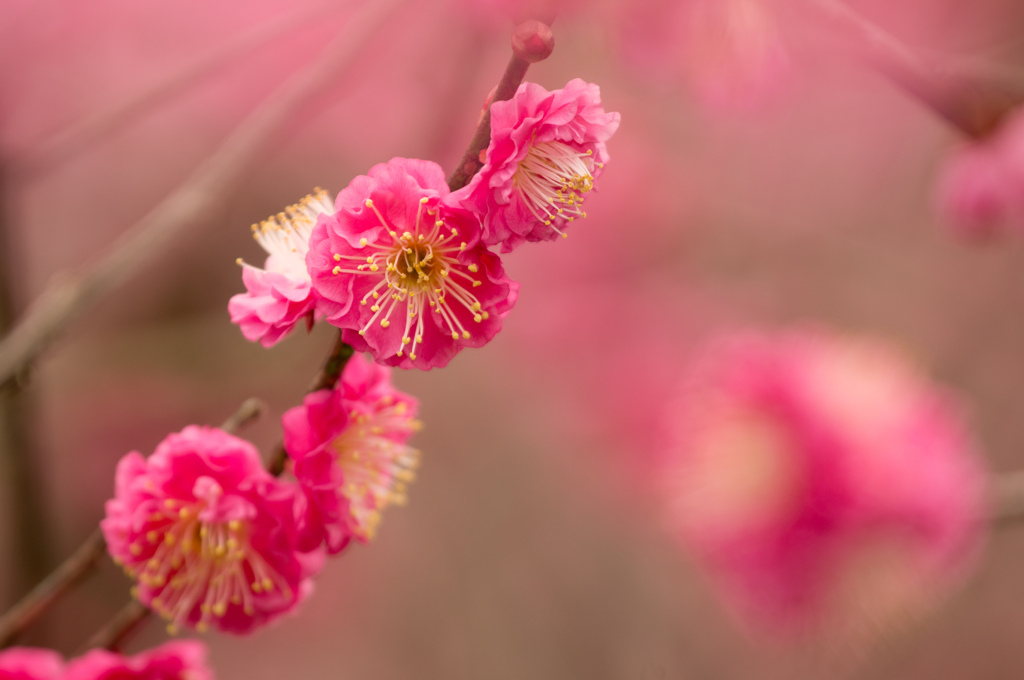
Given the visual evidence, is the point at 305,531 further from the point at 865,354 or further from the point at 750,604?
the point at 865,354

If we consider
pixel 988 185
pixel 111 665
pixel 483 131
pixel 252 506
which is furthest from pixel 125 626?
pixel 988 185

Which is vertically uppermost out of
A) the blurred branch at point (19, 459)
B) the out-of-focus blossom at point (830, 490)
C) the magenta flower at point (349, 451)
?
the out-of-focus blossom at point (830, 490)

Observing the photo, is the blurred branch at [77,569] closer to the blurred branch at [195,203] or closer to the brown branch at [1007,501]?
the blurred branch at [195,203]

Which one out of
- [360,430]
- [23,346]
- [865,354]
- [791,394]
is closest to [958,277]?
[865,354]

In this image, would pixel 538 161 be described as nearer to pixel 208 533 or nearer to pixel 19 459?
pixel 208 533

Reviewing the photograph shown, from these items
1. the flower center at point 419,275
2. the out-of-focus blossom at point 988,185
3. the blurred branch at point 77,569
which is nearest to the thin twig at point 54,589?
the blurred branch at point 77,569

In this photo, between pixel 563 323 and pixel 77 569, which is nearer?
pixel 77 569

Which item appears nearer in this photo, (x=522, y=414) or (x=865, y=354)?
(x=865, y=354)
